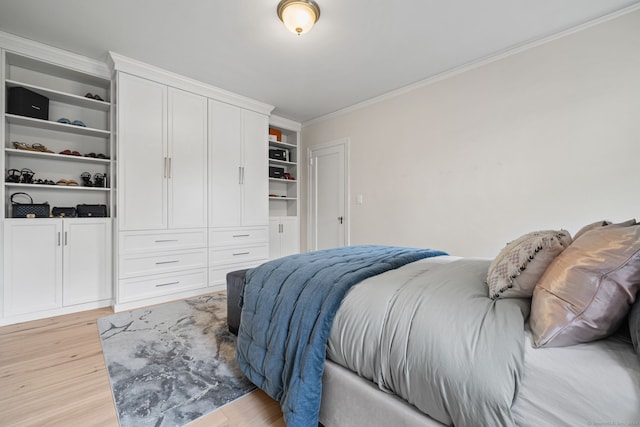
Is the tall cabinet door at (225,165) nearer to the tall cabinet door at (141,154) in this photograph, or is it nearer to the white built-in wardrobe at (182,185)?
the white built-in wardrobe at (182,185)

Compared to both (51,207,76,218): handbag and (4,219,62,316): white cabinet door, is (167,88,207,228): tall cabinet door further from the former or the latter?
(4,219,62,316): white cabinet door

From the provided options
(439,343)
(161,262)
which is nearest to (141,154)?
(161,262)

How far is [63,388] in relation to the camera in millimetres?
1558

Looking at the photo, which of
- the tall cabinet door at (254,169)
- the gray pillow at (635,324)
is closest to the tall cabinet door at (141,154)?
the tall cabinet door at (254,169)

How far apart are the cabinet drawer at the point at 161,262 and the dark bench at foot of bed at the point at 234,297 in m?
1.43

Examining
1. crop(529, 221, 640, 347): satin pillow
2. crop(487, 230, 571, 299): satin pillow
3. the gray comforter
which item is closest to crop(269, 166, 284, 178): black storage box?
the gray comforter

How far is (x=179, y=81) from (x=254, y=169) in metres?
1.38

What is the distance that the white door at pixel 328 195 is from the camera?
4191mm

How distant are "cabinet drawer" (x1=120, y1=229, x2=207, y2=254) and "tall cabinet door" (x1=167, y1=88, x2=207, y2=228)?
0.11 m

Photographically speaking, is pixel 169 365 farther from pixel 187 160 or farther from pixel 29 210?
pixel 187 160

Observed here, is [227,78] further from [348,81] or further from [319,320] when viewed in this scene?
[319,320]

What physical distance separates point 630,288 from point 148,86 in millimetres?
3902

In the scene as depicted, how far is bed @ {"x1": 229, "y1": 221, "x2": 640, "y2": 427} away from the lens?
67 centimetres

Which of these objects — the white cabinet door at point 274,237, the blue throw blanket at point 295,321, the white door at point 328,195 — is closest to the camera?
the blue throw blanket at point 295,321
